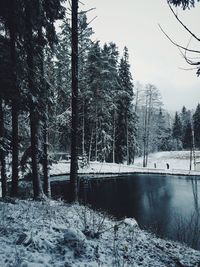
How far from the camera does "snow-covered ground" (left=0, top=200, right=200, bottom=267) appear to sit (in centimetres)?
442

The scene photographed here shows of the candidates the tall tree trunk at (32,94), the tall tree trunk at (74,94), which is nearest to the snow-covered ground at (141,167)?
the tall tree trunk at (74,94)

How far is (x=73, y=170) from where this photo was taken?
10258 millimetres

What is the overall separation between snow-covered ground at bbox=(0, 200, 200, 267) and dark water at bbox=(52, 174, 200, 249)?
4.64 meters

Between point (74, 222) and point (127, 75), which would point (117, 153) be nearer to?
point (127, 75)

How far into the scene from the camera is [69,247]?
16.1 ft

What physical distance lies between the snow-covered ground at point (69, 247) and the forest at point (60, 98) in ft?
13.1

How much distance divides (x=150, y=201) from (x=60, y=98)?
13.1 m

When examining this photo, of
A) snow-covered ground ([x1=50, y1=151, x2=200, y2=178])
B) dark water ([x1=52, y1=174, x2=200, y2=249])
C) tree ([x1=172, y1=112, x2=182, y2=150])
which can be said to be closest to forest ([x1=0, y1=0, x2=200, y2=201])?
tree ([x1=172, y1=112, x2=182, y2=150])

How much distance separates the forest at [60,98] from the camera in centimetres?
972

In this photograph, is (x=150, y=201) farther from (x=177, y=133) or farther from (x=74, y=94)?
(x=177, y=133)

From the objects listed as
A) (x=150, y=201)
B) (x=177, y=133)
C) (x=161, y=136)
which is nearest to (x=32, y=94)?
(x=150, y=201)

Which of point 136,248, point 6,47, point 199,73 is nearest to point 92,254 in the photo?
point 136,248

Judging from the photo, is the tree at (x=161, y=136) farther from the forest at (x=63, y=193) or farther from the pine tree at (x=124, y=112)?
the forest at (x=63, y=193)

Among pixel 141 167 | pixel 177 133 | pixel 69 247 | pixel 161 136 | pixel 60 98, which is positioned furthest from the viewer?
pixel 177 133
